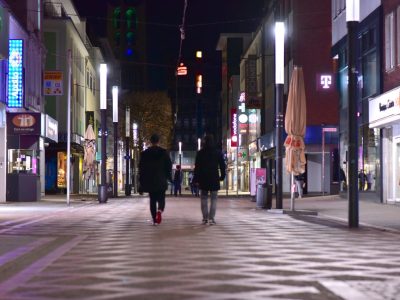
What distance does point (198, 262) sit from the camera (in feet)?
32.4

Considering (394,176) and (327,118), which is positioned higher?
(327,118)

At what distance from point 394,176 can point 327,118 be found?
20.1m

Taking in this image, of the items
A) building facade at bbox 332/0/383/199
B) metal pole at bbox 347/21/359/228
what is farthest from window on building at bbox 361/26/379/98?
metal pole at bbox 347/21/359/228

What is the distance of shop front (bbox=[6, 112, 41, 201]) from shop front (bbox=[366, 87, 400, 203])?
14.8 m

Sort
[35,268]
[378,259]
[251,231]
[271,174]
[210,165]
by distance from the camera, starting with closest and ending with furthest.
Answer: [35,268]
[378,259]
[251,231]
[210,165]
[271,174]

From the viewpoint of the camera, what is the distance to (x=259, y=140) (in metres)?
60.0

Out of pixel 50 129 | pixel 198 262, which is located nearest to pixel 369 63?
pixel 50 129

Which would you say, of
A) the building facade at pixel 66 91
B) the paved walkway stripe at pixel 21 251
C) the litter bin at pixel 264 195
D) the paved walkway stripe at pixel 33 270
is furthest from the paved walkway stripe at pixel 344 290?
the building facade at pixel 66 91

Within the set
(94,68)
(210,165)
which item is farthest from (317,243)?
(94,68)

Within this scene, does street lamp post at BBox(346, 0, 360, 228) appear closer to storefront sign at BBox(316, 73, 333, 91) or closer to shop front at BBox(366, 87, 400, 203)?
shop front at BBox(366, 87, 400, 203)

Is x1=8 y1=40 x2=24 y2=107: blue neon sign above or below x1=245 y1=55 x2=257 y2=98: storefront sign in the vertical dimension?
below

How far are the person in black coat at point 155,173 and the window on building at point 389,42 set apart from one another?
13452 mm

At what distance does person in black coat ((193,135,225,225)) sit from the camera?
1619cm

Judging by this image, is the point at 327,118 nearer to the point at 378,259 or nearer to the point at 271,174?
the point at 271,174
